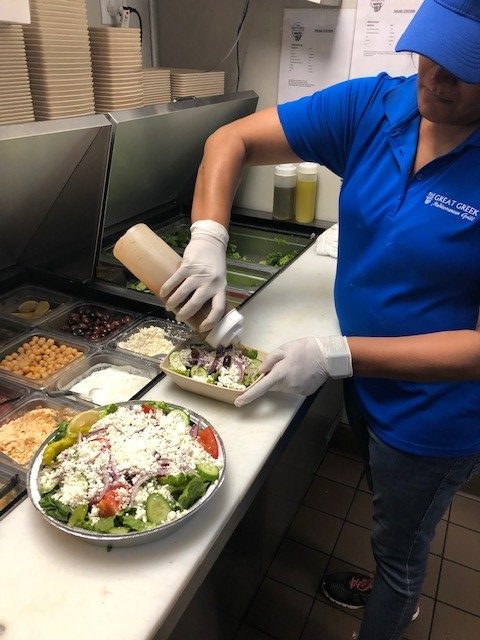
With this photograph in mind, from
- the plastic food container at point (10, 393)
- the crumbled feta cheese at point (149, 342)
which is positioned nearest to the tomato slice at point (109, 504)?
the plastic food container at point (10, 393)

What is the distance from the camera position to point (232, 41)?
7.06 ft

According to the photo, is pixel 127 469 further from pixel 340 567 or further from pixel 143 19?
pixel 143 19

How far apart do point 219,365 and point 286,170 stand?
1301 mm

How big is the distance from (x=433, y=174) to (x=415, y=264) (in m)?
0.19

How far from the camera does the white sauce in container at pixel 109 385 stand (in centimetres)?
134

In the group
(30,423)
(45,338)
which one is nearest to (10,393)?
(30,423)

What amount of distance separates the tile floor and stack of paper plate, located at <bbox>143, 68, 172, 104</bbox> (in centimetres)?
172

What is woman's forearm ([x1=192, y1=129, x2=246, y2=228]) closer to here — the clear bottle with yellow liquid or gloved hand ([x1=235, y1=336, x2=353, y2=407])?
gloved hand ([x1=235, y1=336, x2=353, y2=407])

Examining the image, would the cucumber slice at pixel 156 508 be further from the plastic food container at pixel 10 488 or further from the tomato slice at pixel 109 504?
the plastic food container at pixel 10 488

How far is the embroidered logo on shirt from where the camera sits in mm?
1000

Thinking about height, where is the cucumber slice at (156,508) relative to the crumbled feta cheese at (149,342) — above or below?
above

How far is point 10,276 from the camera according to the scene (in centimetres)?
176

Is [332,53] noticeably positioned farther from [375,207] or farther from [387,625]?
[387,625]

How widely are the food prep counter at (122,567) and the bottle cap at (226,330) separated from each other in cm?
18
